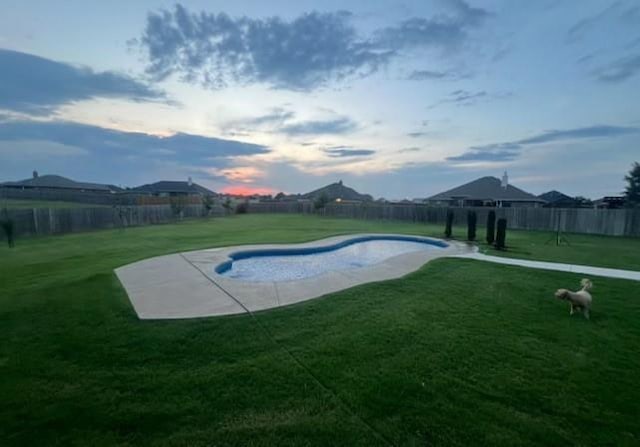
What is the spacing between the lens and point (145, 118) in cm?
1559

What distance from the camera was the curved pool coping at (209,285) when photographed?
449 cm

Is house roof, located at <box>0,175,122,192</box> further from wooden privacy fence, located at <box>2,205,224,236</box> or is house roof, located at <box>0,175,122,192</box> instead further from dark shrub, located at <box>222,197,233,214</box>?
wooden privacy fence, located at <box>2,205,224,236</box>

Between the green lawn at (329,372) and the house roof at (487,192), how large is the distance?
23.9 metres

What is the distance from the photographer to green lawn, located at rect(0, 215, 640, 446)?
7.18ft

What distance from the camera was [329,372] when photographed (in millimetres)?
2895

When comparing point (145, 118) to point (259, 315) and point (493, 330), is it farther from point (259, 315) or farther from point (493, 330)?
point (493, 330)

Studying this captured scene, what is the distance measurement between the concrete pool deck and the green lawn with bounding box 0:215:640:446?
0.36 m

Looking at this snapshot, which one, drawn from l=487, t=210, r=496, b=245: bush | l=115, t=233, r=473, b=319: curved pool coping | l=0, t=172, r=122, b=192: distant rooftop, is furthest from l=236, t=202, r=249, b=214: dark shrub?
l=487, t=210, r=496, b=245: bush

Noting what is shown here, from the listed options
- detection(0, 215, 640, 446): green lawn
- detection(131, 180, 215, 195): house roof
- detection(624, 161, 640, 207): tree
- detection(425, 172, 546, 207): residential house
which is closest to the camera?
detection(0, 215, 640, 446): green lawn

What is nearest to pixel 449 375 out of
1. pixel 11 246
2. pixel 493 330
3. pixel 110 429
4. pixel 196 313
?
pixel 493 330

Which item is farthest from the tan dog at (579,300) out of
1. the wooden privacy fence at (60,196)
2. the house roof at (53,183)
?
the house roof at (53,183)

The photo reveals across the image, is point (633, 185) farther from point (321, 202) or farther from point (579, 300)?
point (579, 300)

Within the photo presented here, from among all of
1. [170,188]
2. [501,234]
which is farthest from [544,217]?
[170,188]

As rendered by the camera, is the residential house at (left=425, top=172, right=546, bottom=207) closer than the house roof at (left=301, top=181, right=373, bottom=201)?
Yes
